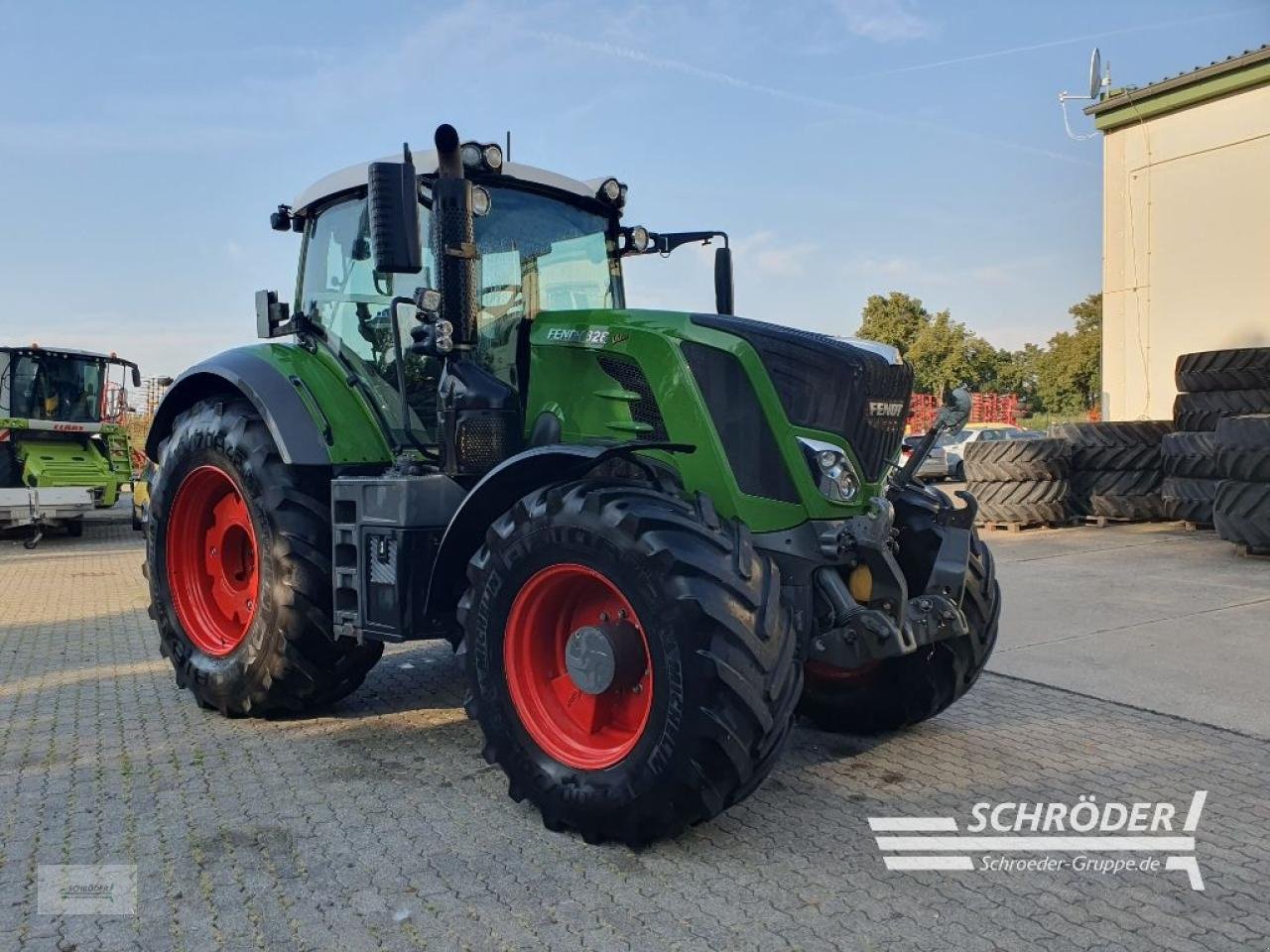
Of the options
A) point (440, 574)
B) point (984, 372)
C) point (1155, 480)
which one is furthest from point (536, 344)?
point (984, 372)

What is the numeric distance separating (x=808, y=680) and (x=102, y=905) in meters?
2.89

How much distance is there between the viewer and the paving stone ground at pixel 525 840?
2875mm

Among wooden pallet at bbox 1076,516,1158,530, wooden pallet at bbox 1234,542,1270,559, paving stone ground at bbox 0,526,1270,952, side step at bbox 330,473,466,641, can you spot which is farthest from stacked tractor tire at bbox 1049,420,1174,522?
side step at bbox 330,473,466,641

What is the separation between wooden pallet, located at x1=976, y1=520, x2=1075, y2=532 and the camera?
12883mm

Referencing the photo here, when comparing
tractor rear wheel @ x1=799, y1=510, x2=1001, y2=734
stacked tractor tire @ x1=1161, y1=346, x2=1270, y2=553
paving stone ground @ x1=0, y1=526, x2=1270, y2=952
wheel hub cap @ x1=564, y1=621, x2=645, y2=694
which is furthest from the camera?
stacked tractor tire @ x1=1161, y1=346, x2=1270, y2=553

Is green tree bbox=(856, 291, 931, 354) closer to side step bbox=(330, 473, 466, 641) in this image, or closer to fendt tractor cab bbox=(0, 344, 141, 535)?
fendt tractor cab bbox=(0, 344, 141, 535)

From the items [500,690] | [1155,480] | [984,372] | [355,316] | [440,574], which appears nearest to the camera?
[500,690]

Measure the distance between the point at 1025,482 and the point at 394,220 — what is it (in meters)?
10.6

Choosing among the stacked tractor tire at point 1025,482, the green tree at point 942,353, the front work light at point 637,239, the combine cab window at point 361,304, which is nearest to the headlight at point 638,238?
the front work light at point 637,239

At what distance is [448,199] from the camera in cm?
407

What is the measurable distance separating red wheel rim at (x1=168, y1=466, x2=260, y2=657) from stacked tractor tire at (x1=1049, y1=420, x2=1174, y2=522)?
10.6 metres

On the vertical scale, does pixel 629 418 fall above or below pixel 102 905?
above

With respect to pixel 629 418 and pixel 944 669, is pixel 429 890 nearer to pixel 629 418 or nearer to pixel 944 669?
pixel 629 418

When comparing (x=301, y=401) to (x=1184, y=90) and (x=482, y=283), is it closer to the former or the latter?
(x=482, y=283)
